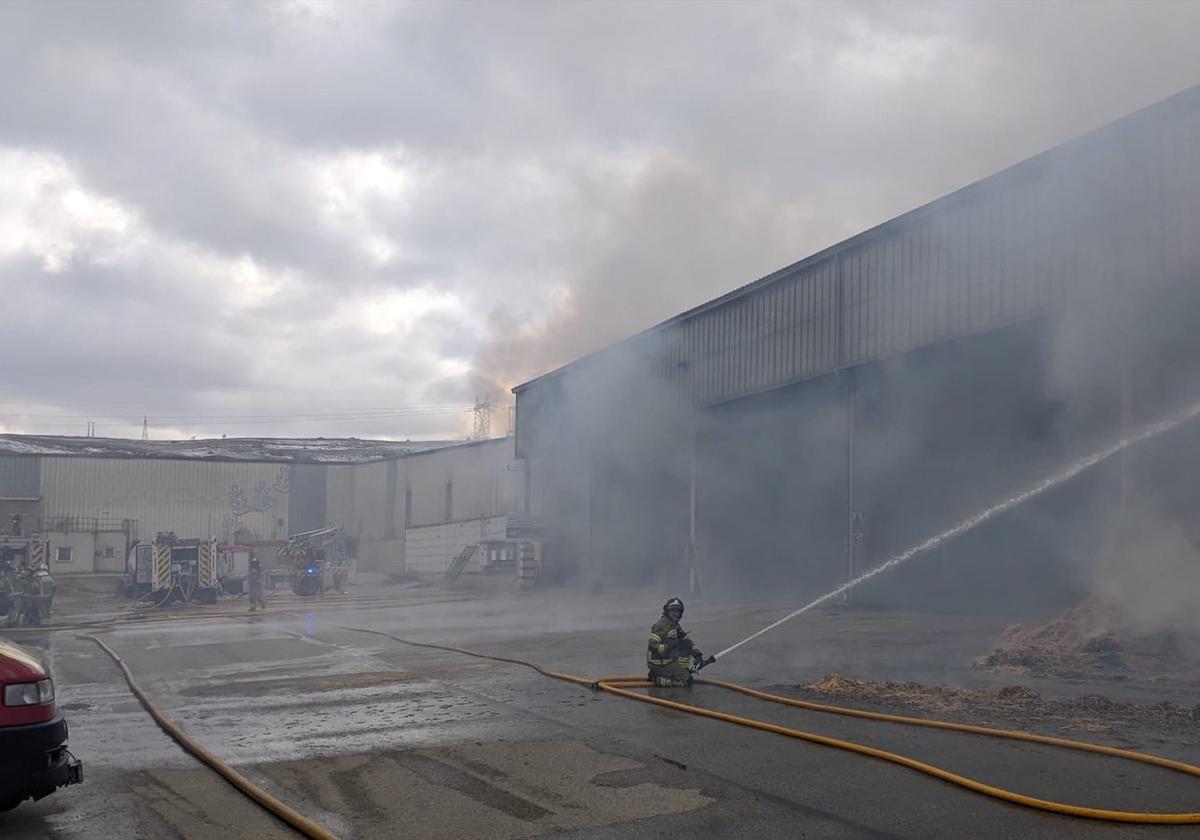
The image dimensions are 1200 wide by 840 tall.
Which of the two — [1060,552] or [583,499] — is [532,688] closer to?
[1060,552]

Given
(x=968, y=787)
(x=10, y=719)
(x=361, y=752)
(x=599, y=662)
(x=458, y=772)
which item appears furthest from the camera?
(x=599, y=662)

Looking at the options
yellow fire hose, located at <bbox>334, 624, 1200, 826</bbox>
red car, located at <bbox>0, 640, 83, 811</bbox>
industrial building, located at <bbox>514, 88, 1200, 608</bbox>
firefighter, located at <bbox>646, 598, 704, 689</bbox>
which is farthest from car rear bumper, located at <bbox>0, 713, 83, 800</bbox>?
industrial building, located at <bbox>514, 88, 1200, 608</bbox>

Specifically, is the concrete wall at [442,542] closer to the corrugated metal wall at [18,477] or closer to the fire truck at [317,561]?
the fire truck at [317,561]

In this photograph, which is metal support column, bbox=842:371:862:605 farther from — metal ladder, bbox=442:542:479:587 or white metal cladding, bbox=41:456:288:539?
white metal cladding, bbox=41:456:288:539

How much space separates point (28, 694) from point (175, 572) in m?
26.4

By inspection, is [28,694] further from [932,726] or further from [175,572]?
[175,572]

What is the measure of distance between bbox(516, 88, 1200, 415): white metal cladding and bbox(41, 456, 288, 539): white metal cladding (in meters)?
36.6

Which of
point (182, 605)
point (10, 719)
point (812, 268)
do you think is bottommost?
point (182, 605)

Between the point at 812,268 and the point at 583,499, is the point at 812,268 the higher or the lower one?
the higher one

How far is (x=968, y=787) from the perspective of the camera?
589 centimetres

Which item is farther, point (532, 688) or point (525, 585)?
point (525, 585)

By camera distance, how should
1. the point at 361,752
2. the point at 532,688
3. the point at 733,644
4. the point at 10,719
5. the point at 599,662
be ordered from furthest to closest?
the point at 733,644 → the point at 599,662 → the point at 532,688 → the point at 361,752 → the point at 10,719

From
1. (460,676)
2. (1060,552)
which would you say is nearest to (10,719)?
(460,676)

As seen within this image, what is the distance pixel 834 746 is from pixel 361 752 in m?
3.40
